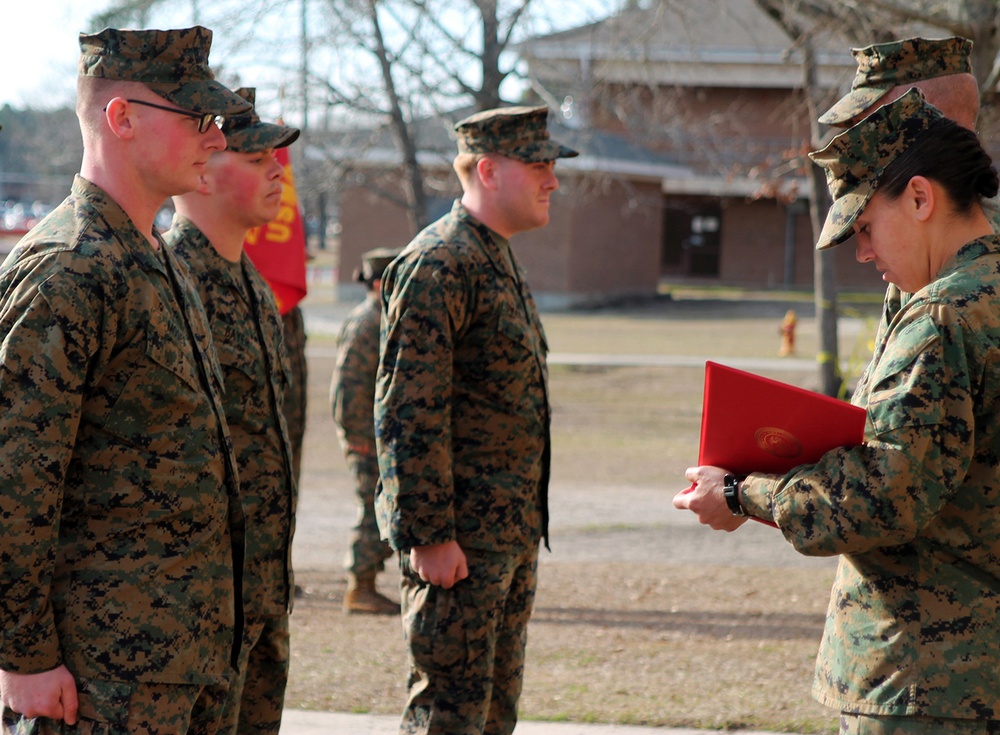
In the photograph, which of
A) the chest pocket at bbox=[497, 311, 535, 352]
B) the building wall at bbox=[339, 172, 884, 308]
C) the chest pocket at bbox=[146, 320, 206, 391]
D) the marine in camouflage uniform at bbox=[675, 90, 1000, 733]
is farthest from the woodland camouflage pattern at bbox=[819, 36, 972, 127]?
the building wall at bbox=[339, 172, 884, 308]

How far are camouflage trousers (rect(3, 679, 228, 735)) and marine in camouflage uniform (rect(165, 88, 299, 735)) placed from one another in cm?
50

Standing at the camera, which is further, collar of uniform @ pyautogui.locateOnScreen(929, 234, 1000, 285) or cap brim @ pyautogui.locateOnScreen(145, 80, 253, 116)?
cap brim @ pyautogui.locateOnScreen(145, 80, 253, 116)

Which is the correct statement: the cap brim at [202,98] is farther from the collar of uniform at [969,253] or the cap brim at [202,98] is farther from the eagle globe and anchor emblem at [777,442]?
the collar of uniform at [969,253]

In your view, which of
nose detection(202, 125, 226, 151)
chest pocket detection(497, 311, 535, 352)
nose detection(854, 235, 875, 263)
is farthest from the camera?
chest pocket detection(497, 311, 535, 352)

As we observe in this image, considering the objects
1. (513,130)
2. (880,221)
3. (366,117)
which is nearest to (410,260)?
(513,130)

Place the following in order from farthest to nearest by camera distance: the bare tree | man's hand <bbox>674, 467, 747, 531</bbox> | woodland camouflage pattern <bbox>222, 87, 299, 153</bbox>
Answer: the bare tree
woodland camouflage pattern <bbox>222, 87, 299, 153</bbox>
man's hand <bbox>674, 467, 747, 531</bbox>

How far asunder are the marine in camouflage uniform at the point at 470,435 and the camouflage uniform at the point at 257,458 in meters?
0.34

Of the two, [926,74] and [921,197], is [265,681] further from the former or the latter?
[926,74]

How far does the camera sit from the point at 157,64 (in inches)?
108

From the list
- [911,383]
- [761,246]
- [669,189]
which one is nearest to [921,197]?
[911,383]

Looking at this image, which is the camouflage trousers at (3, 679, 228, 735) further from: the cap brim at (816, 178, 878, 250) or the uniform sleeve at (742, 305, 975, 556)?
the cap brim at (816, 178, 878, 250)

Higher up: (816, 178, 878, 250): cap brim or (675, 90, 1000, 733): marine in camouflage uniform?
(816, 178, 878, 250): cap brim

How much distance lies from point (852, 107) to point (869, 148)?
0.94 m

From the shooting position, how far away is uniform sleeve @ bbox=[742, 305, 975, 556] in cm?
234
